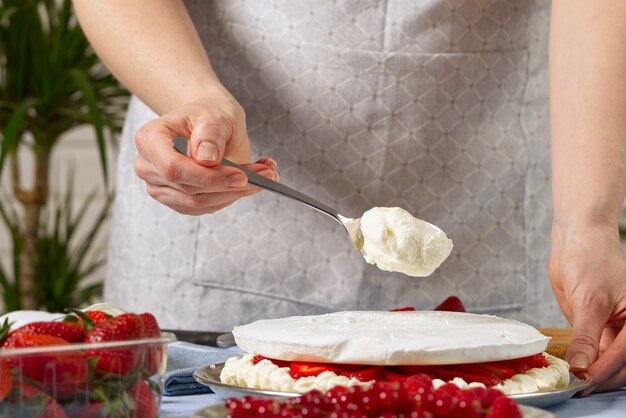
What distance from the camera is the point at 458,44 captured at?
147cm

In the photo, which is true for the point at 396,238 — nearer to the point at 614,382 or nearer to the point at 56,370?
the point at 614,382

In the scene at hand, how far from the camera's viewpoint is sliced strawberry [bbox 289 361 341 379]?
0.77 meters

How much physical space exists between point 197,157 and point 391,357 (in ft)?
1.08

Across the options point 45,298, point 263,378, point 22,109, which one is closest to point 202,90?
point 263,378

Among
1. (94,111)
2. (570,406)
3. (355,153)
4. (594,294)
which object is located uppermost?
(94,111)

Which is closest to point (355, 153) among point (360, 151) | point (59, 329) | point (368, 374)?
point (360, 151)

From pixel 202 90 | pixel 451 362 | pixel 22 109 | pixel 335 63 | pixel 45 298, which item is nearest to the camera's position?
pixel 451 362

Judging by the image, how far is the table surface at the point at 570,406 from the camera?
769mm

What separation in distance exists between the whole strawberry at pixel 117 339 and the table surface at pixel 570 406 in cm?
13

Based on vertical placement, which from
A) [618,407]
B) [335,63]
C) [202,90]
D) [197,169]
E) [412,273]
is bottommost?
[618,407]

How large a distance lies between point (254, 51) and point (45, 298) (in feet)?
5.51

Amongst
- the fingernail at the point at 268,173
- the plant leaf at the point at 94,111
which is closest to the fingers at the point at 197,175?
the fingernail at the point at 268,173

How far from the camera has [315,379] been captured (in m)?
0.76

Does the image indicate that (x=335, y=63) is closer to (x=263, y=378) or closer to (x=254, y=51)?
(x=254, y=51)
